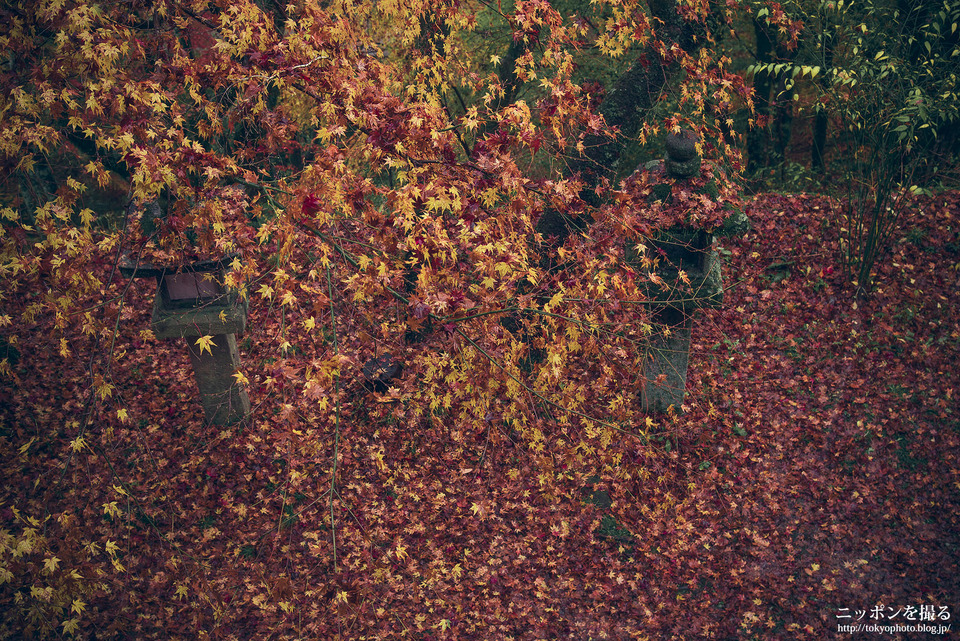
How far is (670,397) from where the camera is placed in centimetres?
711

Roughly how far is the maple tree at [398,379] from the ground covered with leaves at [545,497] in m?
0.03

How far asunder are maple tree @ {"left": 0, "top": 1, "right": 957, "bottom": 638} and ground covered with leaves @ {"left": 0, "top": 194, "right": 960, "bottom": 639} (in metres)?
0.03

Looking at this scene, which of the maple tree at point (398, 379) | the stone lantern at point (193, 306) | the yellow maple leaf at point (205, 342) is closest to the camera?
the maple tree at point (398, 379)

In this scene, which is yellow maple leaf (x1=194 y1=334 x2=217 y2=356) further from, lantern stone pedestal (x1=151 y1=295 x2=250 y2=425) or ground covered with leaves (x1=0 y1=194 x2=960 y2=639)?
ground covered with leaves (x1=0 y1=194 x2=960 y2=639)

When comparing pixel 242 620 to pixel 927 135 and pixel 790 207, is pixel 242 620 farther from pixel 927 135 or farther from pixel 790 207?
pixel 927 135

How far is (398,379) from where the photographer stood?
7656 mm

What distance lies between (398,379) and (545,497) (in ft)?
10.6

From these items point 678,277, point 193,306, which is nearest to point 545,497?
point 678,277

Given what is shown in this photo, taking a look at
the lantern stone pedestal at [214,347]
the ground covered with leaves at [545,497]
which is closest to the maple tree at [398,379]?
the ground covered with leaves at [545,497]

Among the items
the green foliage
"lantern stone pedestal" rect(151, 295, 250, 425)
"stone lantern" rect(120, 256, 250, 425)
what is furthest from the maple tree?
the green foliage

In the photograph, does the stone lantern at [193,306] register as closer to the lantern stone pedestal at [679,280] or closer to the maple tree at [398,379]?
the maple tree at [398,379]

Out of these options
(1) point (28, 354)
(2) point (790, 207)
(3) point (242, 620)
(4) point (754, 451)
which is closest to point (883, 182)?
(2) point (790, 207)

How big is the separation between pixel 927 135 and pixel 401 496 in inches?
367

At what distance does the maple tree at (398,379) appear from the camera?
149 inches
